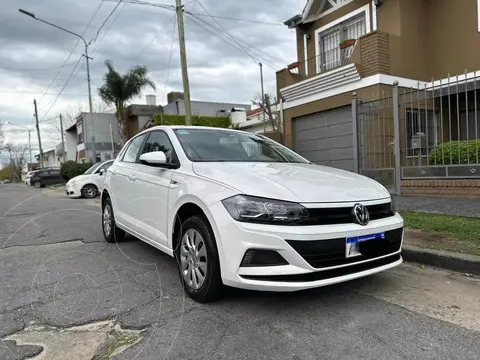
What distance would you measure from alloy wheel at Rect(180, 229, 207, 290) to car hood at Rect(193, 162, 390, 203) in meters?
0.57

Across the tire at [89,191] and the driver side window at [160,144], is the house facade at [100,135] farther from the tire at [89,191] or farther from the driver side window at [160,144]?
the driver side window at [160,144]

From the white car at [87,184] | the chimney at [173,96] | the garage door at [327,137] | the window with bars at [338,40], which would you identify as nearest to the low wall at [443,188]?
the garage door at [327,137]

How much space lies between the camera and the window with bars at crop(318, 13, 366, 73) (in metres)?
12.6

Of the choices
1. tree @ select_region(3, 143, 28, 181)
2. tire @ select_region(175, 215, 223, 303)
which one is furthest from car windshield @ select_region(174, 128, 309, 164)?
tree @ select_region(3, 143, 28, 181)

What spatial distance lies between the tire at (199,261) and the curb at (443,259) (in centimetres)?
253

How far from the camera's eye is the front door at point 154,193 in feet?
13.6

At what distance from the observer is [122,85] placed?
28.1m

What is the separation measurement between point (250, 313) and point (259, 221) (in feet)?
2.65

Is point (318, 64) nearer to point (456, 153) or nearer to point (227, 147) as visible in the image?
point (456, 153)

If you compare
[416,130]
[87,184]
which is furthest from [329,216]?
[87,184]

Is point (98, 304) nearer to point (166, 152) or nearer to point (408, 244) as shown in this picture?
point (166, 152)

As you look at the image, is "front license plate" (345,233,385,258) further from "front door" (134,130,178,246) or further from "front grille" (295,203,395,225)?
"front door" (134,130,178,246)

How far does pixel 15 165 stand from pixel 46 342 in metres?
94.7

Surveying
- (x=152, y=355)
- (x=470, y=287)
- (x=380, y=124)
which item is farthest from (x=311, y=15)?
(x=152, y=355)
